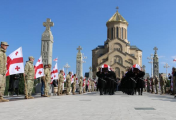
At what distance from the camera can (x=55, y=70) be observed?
1652 cm

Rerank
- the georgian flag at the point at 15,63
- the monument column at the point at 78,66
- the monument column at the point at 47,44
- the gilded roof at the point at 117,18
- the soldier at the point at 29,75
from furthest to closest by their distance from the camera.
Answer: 1. the gilded roof at the point at 117,18
2. the monument column at the point at 78,66
3. the monument column at the point at 47,44
4. the soldier at the point at 29,75
5. the georgian flag at the point at 15,63

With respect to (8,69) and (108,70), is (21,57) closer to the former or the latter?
(8,69)

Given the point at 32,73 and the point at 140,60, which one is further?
the point at 140,60

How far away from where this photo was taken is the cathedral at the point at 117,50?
233 feet

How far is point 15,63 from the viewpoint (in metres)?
10.7

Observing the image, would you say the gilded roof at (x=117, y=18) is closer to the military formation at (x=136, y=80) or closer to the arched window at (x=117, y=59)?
the arched window at (x=117, y=59)

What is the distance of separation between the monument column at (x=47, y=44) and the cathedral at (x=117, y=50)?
167 ft

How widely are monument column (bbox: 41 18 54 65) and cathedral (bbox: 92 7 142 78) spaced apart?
50861 mm

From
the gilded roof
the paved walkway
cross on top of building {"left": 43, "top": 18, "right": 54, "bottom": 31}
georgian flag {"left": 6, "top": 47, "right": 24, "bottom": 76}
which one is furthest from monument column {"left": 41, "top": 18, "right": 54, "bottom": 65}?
the gilded roof

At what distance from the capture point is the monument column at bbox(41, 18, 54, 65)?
17.0 metres

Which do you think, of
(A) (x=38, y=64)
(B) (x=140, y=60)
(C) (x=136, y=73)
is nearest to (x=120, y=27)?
(B) (x=140, y=60)

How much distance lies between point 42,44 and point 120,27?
2387 inches

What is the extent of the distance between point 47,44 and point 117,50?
55551 mm

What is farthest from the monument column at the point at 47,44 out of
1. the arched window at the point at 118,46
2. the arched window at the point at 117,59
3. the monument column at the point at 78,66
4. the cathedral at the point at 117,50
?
the arched window at the point at 118,46
